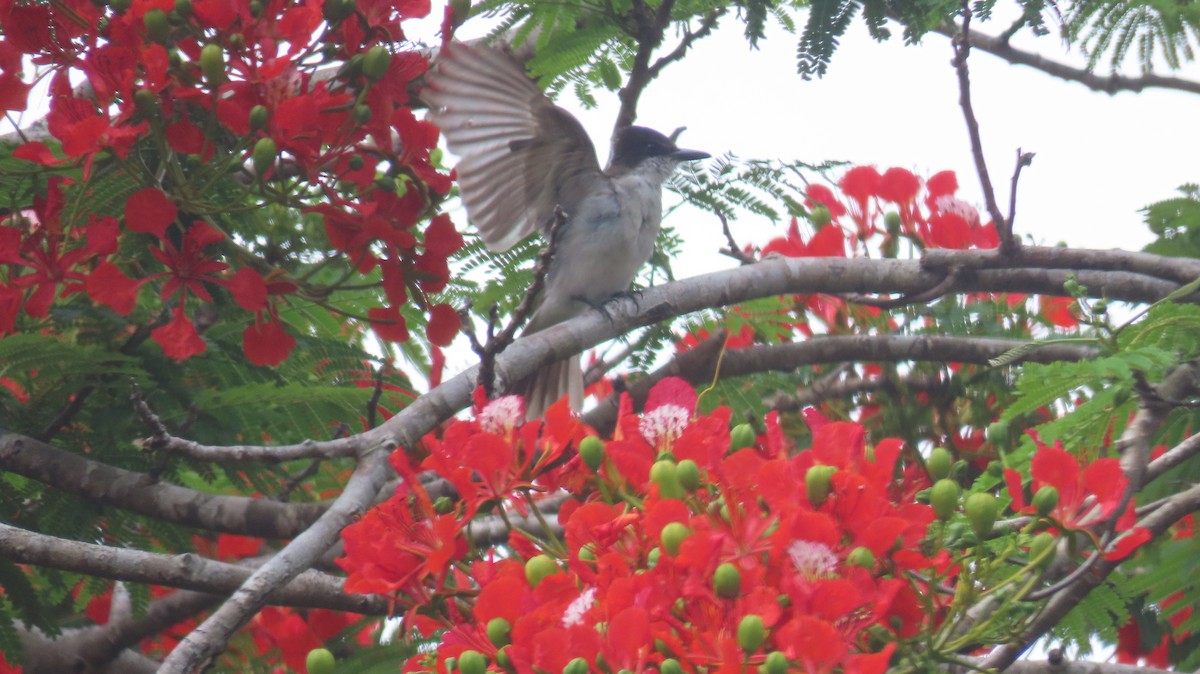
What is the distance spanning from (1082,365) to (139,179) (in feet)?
6.67

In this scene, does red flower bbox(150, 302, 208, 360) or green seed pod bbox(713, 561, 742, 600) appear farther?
red flower bbox(150, 302, 208, 360)

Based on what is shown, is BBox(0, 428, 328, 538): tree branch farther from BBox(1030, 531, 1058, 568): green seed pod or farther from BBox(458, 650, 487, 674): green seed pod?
BBox(1030, 531, 1058, 568): green seed pod

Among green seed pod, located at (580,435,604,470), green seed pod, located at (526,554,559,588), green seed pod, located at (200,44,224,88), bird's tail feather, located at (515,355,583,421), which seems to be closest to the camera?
green seed pod, located at (526,554,559,588)

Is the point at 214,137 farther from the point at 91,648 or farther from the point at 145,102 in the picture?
the point at 91,648

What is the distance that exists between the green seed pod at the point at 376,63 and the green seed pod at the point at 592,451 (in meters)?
0.98

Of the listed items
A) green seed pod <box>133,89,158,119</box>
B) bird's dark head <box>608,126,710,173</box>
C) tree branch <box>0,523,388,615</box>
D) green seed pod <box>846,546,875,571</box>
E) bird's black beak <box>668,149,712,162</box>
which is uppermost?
bird's dark head <box>608,126,710,173</box>

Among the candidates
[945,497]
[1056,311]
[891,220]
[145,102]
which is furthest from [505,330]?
[1056,311]

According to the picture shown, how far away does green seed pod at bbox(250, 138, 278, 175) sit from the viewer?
2453 mm

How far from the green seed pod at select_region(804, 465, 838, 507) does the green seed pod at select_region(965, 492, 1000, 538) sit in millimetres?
200

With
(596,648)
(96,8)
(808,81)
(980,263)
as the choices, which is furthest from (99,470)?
(980,263)

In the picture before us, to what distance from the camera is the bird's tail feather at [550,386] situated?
15.6 ft

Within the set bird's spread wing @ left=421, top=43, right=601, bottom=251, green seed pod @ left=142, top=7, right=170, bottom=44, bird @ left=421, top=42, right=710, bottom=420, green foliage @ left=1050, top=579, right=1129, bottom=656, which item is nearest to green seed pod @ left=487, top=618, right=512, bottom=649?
green seed pod @ left=142, top=7, right=170, bottom=44

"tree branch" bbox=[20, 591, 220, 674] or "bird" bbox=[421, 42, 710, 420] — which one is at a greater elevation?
"bird" bbox=[421, 42, 710, 420]

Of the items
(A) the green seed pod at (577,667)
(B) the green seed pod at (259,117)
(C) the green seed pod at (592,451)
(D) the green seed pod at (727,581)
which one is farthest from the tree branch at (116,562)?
(D) the green seed pod at (727,581)
